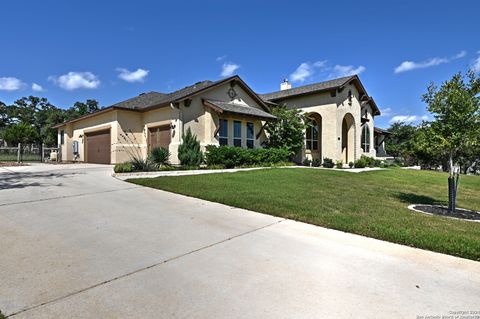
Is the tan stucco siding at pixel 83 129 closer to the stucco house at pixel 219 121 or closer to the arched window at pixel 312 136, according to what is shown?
the stucco house at pixel 219 121

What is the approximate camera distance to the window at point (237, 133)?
63.3 ft

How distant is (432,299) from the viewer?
9.27 feet

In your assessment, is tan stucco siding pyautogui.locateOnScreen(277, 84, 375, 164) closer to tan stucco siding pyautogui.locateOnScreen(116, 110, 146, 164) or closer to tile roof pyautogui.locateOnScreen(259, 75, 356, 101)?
tile roof pyautogui.locateOnScreen(259, 75, 356, 101)

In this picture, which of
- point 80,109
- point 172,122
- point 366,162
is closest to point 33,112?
point 80,109

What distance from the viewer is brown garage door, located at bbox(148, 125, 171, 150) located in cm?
1811

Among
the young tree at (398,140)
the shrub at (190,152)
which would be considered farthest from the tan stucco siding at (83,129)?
the young tree at (398,140)

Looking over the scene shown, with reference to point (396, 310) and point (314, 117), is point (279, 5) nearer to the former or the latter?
point (314, 117)

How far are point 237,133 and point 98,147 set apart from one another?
11.2 meters

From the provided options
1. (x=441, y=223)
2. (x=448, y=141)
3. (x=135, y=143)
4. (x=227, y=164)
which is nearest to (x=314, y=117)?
(x=227, y=164)

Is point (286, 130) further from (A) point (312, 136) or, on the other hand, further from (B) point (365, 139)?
(B) point (365, 139)

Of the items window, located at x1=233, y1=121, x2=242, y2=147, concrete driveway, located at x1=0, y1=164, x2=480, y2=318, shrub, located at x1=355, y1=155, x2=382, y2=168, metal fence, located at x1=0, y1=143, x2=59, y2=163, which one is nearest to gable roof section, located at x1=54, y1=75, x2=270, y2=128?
window, located at x1=233, y1=121, x2=242, y2=147

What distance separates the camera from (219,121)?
18.4m

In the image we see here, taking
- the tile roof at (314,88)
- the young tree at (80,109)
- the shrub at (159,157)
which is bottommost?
the shrub at (159,157)

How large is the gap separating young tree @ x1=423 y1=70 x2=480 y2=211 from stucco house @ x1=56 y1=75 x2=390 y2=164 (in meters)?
11.6
